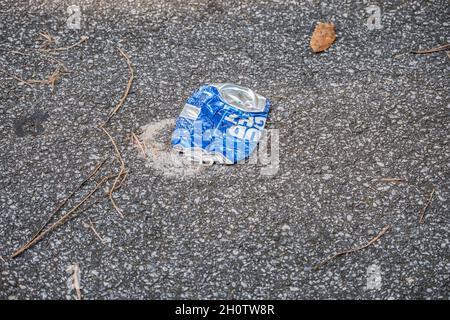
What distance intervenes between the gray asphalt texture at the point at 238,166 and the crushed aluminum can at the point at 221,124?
0.07 meters

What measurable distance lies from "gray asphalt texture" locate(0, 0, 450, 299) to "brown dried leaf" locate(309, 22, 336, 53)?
0.12ft

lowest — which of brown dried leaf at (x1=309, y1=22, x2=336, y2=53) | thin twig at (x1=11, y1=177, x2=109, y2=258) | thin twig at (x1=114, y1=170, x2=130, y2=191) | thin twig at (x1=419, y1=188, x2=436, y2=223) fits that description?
thin twig at (x1=11, y1=177, x2=109, y2=258)

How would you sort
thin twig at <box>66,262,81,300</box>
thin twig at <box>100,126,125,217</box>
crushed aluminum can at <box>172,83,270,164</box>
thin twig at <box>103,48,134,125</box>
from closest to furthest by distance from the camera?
thin twig at <box>66,262,81,300</box>
thin twig at <box>100,126,125,217</box>
crushed aluminum can at <box>172,83,270,164</box>
thin twig at <box>103,48,134,125</box>

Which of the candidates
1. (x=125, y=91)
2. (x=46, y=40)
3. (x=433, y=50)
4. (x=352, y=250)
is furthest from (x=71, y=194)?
(x=433, y=50)

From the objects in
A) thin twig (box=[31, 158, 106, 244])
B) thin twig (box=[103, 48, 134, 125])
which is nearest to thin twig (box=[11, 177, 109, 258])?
thin twig (box=[31, 158, 106, 244])

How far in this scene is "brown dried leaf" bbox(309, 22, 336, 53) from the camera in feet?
9.89

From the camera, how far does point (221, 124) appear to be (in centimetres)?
271

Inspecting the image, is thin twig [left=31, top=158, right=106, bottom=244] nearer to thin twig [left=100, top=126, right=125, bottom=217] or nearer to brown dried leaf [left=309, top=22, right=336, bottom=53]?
thin twig [left=100, top=126, right=125, bottom=217]

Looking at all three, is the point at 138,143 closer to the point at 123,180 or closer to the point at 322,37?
the point at 123,180

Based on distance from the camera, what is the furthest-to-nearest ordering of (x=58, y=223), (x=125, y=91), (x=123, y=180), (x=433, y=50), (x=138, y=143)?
(x=433, y=50) < (x=125, y=91) < (x=138, y=143) < (x=123, y=180) < (x=58, y=223)

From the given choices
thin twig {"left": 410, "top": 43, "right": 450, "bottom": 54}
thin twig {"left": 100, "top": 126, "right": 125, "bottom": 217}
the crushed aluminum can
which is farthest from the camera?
thin twig {"left": 410, "top": 43, "right": 450, "bottom": 54}

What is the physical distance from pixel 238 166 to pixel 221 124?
0.24m

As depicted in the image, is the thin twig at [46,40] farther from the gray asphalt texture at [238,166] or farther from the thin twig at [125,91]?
the thin twig at [125,91]

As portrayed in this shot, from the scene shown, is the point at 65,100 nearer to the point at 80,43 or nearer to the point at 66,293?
the point at 80,43
